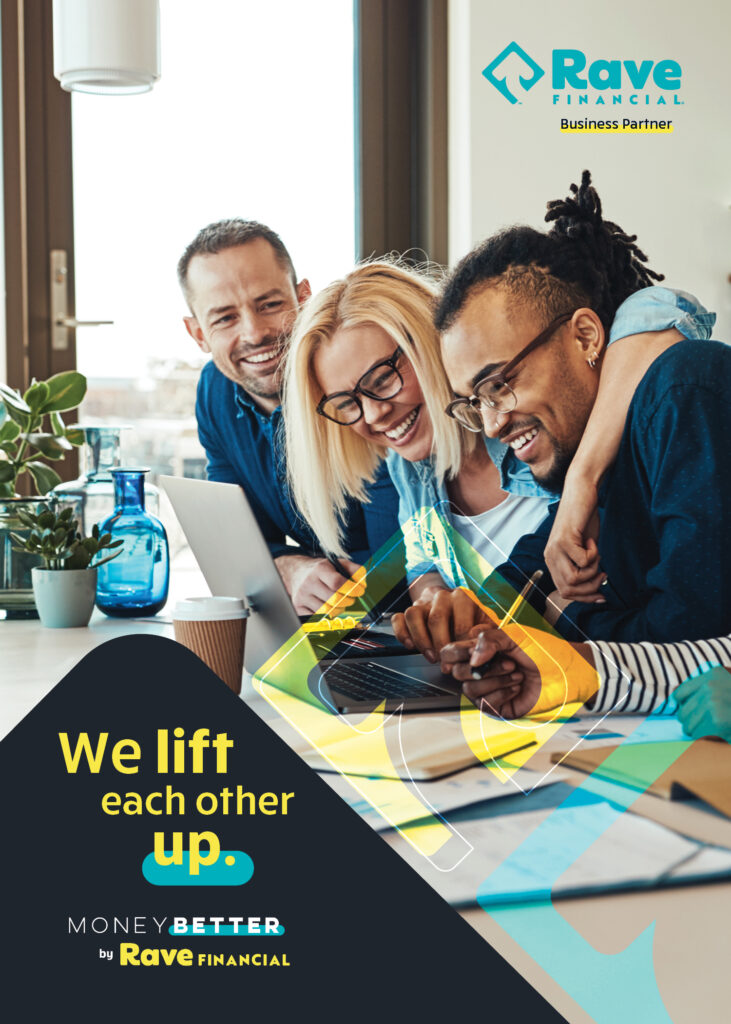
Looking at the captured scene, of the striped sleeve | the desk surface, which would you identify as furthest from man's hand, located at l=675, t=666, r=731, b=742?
the desk surface

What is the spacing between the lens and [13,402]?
1.67m

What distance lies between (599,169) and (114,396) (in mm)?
1190

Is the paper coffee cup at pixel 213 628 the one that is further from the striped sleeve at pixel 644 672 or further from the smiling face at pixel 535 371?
the smiling face at pixel 535 371

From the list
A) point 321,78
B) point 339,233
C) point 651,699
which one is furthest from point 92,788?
point 321,78

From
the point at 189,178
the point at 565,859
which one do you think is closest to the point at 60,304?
the point at 189,178

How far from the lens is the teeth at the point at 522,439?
143cm

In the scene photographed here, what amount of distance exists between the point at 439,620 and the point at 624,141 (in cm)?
127

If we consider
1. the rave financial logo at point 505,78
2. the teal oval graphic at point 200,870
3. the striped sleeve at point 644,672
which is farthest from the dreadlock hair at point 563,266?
the teal oval graphic at point 200,870

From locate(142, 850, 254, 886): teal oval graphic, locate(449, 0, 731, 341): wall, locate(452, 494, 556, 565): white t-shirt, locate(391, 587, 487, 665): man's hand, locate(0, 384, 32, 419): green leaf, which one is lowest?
locate(142, 850, 254, 886): teal oval graphic

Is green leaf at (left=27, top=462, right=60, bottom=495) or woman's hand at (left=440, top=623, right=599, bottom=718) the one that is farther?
green leaf at (left=27, top=462, right=60, bottom=495)

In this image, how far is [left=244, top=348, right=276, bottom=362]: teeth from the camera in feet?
5.99

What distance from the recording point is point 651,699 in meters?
0.97

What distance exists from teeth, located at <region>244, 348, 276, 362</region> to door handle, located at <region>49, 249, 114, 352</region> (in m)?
0.56

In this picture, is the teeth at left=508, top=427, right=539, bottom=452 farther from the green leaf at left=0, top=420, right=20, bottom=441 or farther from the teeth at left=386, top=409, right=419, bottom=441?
the green leaf at left=0, top=420, right=20, bottom=441
